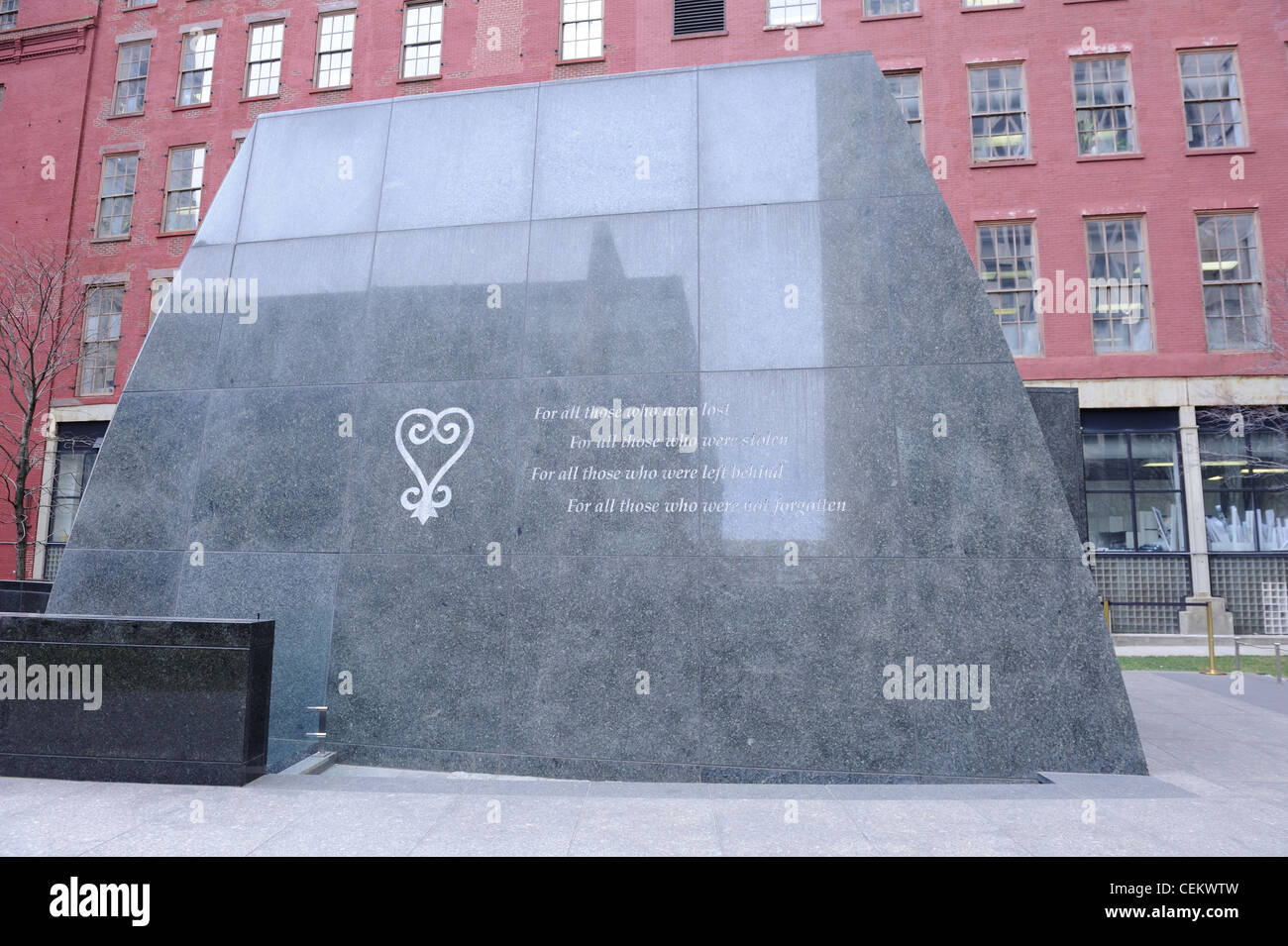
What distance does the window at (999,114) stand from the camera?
22297 mm

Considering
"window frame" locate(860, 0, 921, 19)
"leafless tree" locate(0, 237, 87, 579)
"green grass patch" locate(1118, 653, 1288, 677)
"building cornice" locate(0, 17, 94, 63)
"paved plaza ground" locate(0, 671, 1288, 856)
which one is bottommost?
"green grass patch" locate(1118, 653, 1288, 677)

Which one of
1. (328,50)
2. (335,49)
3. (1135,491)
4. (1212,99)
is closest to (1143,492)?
(1135,491)

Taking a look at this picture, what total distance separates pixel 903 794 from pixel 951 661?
131 cm

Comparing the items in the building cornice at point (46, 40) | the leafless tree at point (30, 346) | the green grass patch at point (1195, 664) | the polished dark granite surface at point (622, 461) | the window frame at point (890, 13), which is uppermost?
the building cornice at point (46, 40)

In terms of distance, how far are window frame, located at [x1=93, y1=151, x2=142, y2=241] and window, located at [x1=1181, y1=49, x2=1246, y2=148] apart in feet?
116

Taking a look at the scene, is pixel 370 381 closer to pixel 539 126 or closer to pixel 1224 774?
A: pixel 539 126

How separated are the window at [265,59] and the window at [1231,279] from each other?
31.2 meters

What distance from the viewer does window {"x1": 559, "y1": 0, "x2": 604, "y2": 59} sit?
25017mm

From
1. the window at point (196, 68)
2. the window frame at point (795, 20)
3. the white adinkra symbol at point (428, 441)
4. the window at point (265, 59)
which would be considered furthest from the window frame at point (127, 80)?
the white adinkra symbol at point (428, 441)

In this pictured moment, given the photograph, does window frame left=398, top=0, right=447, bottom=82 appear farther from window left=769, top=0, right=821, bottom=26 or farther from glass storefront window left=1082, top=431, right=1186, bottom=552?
glass storefront window left=1082, top=431, right=1186, bottom=552

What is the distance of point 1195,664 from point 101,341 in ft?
110

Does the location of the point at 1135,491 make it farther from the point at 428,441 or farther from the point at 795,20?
the point at 428,441

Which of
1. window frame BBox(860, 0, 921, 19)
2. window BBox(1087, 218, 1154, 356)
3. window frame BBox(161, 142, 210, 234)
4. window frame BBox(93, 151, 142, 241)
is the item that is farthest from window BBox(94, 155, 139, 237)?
window BBox(1087, 218, 1154, 356)

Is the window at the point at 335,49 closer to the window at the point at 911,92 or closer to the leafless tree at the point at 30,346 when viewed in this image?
the leafless tree at the point at 30,346
